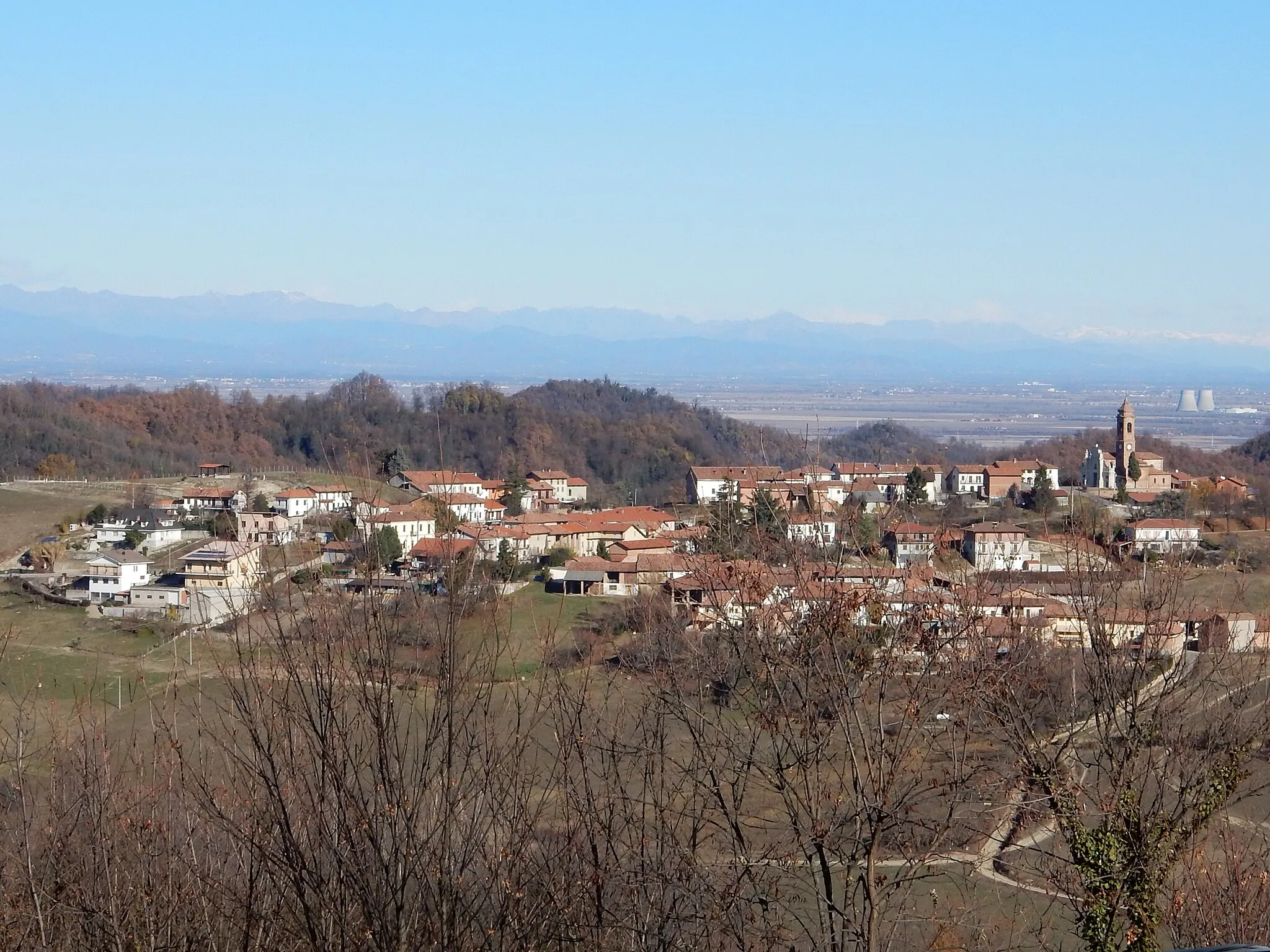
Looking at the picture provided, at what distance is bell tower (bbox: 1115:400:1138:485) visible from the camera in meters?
27.5

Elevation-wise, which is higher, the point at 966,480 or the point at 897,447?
the point at 897,447

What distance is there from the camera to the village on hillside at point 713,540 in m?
3.75

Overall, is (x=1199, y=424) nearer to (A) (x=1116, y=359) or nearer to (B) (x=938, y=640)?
(B) (x=938, y=640)

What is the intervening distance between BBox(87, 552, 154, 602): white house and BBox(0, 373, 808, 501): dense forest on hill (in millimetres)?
12312

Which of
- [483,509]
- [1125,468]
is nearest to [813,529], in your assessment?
[483,509]

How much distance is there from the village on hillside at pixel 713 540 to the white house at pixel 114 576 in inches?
1.1

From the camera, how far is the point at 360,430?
30781 mm

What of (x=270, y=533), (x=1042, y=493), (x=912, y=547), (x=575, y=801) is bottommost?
(x=1042, y=493)

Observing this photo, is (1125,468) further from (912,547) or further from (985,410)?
(985,410)

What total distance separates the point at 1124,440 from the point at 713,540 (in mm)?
25404

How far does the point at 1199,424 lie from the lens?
6019 cm

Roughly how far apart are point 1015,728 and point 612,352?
142 m

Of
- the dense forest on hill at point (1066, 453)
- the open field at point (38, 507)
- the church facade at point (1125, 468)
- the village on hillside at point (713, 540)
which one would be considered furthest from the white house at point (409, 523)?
the dense forest on hill at point (1066, 453)

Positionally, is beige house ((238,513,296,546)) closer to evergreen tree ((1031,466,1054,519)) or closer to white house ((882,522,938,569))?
white house ((882,522,938,569))
